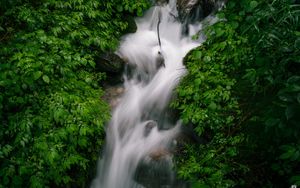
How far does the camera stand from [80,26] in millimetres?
4883

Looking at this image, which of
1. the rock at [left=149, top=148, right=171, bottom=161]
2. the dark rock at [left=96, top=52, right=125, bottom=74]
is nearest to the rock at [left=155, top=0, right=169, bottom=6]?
the dark rock at [left=96, top=52, right=125, bottom=74]

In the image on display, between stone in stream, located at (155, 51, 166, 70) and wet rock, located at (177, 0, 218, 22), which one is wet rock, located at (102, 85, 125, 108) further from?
wet rock, located at (177, 0, 218, 22)

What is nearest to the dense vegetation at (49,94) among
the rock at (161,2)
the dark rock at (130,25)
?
the dark rock at (130,25)

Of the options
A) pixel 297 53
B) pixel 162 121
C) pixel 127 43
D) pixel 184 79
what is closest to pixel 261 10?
pixel 297 53

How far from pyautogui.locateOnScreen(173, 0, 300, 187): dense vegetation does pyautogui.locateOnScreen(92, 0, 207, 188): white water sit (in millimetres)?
475

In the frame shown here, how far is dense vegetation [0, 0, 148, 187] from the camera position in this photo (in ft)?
11.1

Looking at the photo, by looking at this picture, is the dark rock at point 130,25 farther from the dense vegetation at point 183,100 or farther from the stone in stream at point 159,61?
the dense vegetation at point 183,100

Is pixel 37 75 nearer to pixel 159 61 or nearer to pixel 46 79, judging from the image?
pixel 46 79

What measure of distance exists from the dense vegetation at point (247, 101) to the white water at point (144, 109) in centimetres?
47

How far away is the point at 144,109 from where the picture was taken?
511 centimetres

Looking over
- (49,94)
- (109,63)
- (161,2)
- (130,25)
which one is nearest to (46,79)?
(49,94)

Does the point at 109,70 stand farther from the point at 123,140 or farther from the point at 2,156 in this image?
the point at 2,156

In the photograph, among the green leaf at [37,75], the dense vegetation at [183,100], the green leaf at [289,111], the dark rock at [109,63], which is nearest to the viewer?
the green leaf at [289,111]

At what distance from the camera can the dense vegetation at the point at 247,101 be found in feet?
7.88
